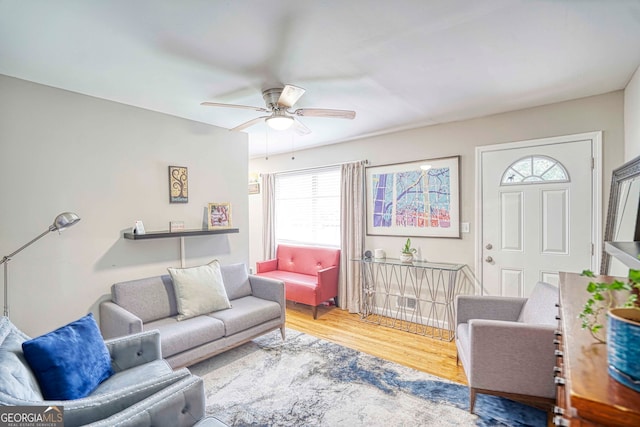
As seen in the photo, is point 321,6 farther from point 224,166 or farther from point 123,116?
point 224,166

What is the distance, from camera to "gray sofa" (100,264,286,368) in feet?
7.83

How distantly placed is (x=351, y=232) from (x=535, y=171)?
2.25 metres

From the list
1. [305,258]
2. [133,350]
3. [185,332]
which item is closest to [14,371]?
[133,350]

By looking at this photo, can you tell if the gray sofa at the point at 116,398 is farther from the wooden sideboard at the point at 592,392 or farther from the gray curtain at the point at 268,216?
the gray curtain at the point at 268,216

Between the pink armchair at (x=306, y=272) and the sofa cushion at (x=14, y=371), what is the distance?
2853mm

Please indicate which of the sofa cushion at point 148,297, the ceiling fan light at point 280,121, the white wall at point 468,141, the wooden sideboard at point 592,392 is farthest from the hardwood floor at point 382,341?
the ceiling fan light at point 280,121

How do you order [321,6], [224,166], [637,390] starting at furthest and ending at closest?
[224,166]
[321,6]
[637,390]

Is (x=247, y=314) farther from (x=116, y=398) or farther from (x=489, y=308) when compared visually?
(x=489, y=308)

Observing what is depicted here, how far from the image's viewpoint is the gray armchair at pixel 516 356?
1.85m

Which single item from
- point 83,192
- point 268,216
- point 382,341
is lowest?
point 382,341

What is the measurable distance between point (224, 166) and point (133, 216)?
3.95ft

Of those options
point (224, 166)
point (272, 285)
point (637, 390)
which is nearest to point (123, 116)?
point (224, 166)

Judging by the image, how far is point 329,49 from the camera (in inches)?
76.0

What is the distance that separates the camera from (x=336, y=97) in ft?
9.04
